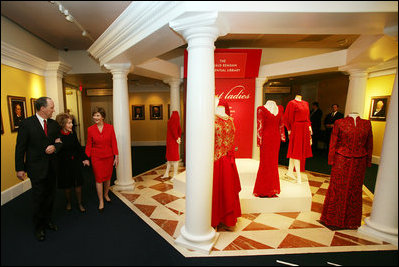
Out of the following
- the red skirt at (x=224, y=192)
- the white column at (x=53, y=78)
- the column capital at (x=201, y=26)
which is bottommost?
the red skirt at (x=224, y=192)

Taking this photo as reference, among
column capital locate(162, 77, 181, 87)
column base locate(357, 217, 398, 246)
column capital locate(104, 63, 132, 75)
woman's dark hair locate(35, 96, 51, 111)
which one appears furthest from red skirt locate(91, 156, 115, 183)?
column capital locate(162, 77, 181, 87)

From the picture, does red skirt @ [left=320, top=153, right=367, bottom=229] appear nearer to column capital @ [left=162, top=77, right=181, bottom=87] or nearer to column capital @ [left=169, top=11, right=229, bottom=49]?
column capital @ [left=169, top=11, right=229, bottom=49]

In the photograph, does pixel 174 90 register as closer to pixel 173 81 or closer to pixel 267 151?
pixel 173 81

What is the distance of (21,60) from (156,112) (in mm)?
8319

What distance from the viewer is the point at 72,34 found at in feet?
5.24

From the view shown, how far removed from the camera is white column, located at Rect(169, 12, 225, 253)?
1648mm

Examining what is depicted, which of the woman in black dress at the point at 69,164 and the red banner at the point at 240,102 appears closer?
the woman in black dress at the point at 69,164

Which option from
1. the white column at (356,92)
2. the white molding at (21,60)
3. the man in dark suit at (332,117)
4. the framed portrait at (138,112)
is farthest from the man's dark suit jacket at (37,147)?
the framed portrait at (138,112)

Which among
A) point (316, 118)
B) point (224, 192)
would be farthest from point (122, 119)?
point (316, 118)

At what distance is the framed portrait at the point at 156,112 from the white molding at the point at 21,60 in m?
8.06

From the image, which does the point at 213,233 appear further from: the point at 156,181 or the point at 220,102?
the point at 156,181

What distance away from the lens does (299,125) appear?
12.5ft

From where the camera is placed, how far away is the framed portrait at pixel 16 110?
0.93 m

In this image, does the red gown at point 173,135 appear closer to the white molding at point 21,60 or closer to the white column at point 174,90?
the white column at point 174,90
